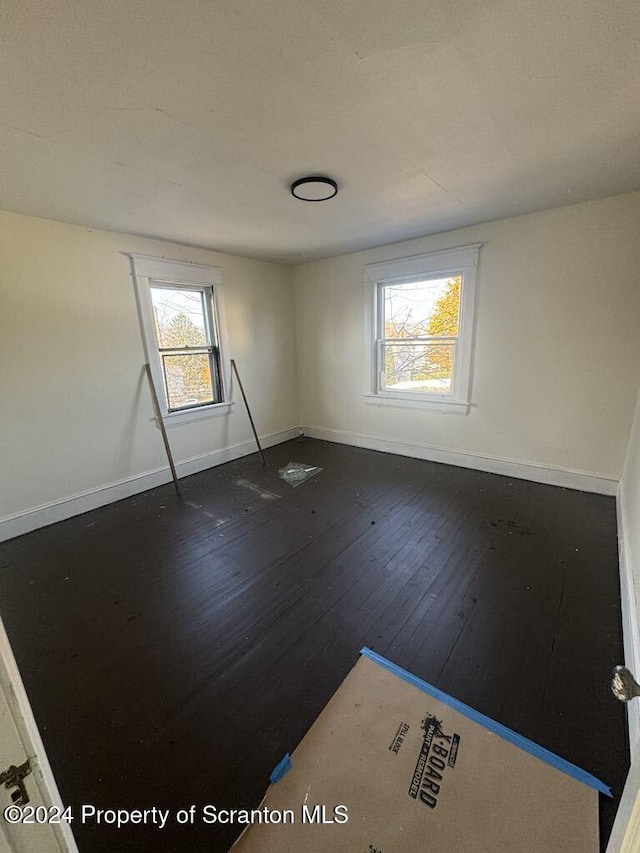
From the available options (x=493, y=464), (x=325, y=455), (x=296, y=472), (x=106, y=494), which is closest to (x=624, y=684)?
(x=493, y=464)

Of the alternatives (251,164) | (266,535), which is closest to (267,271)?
(251,164)

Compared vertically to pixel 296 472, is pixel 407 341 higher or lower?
higher

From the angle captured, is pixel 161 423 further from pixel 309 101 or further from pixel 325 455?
pixel 309 101

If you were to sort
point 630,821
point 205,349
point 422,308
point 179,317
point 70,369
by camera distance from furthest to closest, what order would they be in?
point 205,349 → point 422,308 → point 179,317 → point 70,369 → point 630,821

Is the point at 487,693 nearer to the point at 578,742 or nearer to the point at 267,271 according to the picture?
the point at 578,742

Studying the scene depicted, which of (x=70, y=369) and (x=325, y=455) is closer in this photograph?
(x=70, y=369)

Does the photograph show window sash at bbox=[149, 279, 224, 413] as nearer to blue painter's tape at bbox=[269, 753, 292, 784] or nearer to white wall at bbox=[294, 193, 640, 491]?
white wall at bbox=[294, 193, 640, 491]

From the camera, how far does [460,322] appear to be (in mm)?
3596

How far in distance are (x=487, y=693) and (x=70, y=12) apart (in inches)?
111

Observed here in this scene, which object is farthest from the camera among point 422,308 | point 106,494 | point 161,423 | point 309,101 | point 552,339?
point 422,308

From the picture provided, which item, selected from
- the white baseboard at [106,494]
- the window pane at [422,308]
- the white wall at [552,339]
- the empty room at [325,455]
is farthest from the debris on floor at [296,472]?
the window pane at [422,308]

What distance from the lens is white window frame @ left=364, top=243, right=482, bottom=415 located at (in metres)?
3.47

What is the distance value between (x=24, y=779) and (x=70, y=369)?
3.08 m
